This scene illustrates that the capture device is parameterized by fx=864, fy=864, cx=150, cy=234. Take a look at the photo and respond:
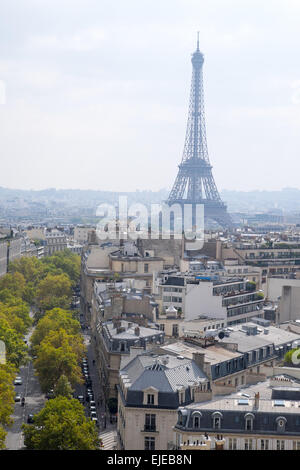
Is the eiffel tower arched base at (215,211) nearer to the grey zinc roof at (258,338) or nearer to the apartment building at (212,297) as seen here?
the apartment building at (212,297)

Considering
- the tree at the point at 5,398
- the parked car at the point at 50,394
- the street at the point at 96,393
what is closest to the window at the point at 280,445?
the tree at the point at 5,398

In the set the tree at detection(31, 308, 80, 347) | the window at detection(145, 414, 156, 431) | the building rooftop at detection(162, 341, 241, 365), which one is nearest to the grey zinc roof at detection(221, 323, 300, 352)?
the building rooftop at detection(162, 341, 241, 365)

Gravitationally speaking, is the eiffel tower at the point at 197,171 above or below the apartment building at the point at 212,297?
above

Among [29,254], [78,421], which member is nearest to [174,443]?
[78,421]

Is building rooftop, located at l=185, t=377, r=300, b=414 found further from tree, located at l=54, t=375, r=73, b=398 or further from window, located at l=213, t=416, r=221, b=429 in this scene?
tree, located at l=54, t=375, r=73, b=398
